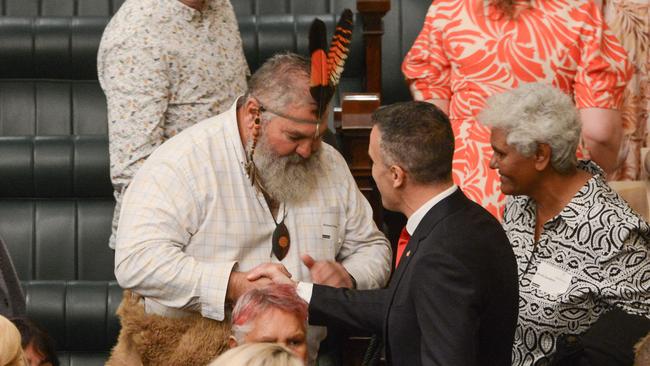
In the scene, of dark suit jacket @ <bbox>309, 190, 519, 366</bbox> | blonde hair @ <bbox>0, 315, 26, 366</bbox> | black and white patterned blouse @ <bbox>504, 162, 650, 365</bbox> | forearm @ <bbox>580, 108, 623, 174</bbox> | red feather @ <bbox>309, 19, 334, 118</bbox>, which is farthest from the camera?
forearm @ <bbox>580, 108, 623, 174</bbox>

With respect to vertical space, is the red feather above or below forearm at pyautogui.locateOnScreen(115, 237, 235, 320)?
above

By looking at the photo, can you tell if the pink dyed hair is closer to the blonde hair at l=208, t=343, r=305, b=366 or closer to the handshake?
the handshake

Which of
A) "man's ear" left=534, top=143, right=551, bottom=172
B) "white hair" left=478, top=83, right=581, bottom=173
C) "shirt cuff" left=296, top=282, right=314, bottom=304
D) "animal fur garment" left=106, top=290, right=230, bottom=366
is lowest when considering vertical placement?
"animal fur garment" left=106, top=290, right=230, bottom=366

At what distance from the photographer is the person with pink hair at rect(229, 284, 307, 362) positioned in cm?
272

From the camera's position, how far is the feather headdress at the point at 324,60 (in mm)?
3141

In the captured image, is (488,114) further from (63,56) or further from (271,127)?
(63,56)

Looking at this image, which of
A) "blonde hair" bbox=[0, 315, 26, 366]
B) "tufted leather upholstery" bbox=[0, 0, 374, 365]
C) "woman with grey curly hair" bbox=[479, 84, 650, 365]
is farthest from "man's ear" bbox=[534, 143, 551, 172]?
"tufted leather upholstery" bbox=[0, 0, 374, 365]

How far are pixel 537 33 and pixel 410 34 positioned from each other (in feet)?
4.72

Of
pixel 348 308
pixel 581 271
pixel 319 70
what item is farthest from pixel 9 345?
pixel 581 271

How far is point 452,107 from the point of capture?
13.0 feet

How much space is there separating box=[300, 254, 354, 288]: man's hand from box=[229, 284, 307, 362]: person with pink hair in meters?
0.36

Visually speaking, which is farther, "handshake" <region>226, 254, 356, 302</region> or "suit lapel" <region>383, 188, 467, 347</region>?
"handshake" <region>226, 254, 356, 302</region>

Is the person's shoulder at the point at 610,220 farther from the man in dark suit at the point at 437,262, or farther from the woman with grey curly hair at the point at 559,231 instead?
the man in dark suit at the point at 437,262

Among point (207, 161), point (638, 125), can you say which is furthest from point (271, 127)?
point (638, 125)
